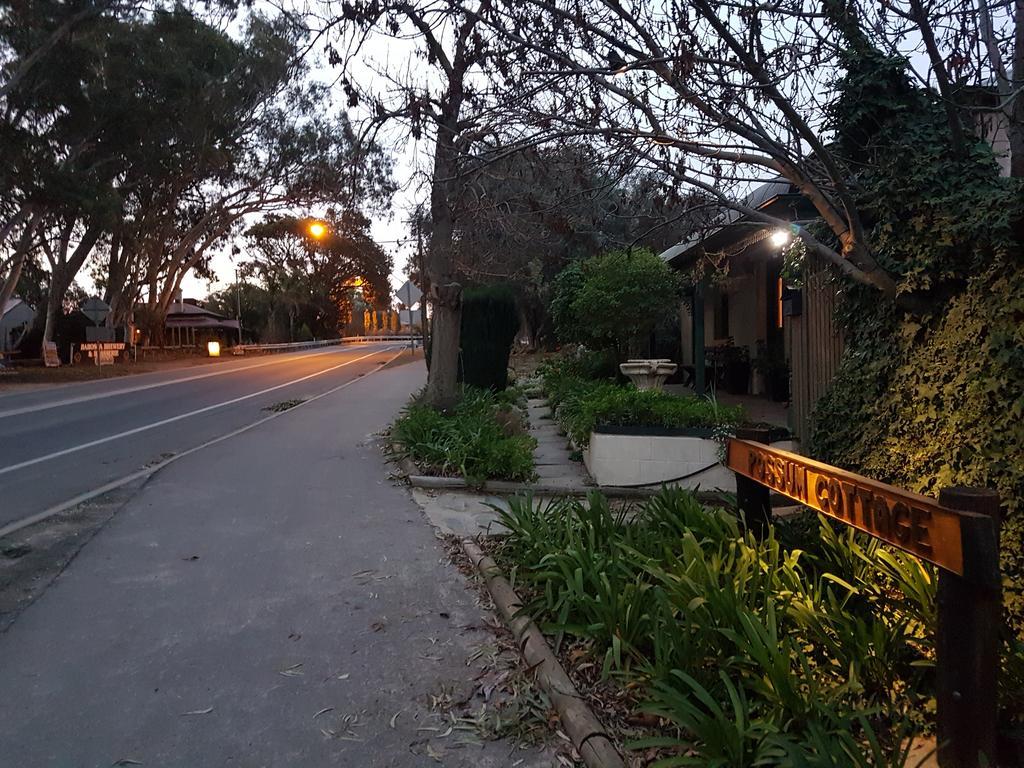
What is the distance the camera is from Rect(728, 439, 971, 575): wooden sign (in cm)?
264

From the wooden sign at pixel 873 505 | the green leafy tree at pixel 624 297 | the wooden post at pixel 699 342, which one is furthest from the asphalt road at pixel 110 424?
the wooden sign at pixel 873 505

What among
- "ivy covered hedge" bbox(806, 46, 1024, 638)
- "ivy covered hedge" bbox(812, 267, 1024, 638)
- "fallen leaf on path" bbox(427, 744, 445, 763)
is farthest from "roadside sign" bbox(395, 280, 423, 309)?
"fallen leaf on path" bbox(427, 744, 445, 763)

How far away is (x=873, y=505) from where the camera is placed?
305cm

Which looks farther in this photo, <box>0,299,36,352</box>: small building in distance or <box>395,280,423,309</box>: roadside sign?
<box>0,299,36,352</box>: small building in distance

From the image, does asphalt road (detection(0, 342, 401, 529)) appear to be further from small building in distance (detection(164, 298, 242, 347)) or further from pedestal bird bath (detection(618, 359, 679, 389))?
small building in distance (detection(164, 298, 242, 347))

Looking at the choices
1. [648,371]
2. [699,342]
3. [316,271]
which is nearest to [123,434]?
[648,371]

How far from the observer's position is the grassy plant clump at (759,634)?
9.68ft

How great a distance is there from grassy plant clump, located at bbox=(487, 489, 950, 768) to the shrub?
10.6 meters

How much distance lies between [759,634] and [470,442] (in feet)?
19.8

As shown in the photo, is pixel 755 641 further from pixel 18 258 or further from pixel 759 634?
pixel 18 258

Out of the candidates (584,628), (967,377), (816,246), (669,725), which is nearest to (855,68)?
(816,246)

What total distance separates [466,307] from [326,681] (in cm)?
1199

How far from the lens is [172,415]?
51.5 ft

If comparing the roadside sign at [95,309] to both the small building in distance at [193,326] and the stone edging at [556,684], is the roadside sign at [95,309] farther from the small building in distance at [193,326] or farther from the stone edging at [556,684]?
the stone edging at [556,684]
